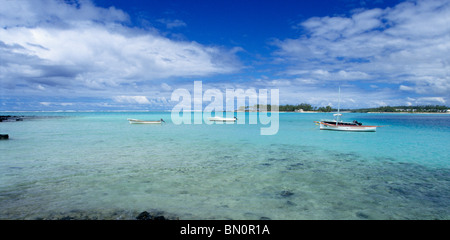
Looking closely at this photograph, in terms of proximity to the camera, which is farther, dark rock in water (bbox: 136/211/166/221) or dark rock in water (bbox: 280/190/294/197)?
dark rock in water (bbox: 280/190/294/197)

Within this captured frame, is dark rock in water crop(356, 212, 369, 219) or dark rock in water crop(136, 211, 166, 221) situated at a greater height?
dark rock in water crop(136, 211, 166, 221)

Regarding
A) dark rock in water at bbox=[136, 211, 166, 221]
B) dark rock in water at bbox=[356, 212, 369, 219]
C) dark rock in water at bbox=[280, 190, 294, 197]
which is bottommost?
dark rock in water at bbox=[356, 212, 369, 219]

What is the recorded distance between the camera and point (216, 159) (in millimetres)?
14109

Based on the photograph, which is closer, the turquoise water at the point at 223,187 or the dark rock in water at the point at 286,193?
the turquoise water at the point at 223,187

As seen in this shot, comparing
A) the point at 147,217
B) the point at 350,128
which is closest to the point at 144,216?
the point at 147,217

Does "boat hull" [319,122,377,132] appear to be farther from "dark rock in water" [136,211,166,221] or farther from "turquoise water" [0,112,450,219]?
"dark rock in water" [136,211,166,221]

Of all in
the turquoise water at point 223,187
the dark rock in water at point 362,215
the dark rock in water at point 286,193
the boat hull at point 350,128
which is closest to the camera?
the dark rock in water at point 362,215

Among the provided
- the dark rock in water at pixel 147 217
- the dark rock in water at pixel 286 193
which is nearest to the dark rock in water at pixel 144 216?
the dark rock in water at pixel 147 217

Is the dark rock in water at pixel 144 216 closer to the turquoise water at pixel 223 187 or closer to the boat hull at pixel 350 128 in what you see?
the turquoise water at pixel 223 187

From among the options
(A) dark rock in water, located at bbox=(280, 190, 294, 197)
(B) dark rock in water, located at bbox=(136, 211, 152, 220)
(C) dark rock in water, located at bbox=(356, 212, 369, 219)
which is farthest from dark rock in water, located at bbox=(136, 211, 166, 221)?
(C) dark rock in water, located at bbox=(356, 212, 369, 219)

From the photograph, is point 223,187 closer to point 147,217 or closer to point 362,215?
point 147,217
